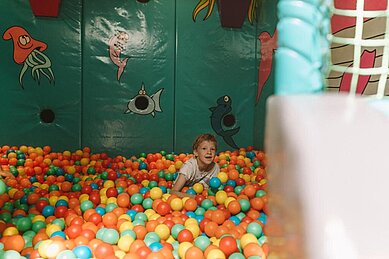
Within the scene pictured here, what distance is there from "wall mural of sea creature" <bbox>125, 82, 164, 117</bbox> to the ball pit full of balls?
627 mm

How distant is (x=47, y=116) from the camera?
3127 millimetres

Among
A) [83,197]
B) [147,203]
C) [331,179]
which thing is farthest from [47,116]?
[331,179]

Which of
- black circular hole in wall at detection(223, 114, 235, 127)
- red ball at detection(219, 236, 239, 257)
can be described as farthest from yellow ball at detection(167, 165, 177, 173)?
red ball at detection(219, 236, 239, 257)

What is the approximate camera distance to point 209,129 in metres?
3.24

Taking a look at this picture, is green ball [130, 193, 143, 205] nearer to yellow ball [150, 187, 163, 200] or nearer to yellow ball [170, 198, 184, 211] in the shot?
yellow ball [150, 187, 163, 200]

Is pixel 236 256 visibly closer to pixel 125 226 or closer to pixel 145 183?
pixel 125 226

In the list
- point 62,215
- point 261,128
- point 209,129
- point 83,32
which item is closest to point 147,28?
point 83,32

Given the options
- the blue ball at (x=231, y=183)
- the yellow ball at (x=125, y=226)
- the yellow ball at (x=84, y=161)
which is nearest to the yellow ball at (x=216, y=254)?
the yellow ball at (x=125, y=226)

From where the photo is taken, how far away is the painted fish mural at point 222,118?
10.7ft

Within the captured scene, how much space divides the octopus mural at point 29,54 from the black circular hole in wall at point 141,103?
0.64 m

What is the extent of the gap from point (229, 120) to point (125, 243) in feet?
6.75

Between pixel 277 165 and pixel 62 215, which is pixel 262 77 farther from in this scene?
pixel 277 165

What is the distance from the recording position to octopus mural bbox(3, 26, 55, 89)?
9.99 feet

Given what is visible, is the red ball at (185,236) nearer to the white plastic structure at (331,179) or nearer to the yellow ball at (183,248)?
→ the yellow ball at (183,248)
